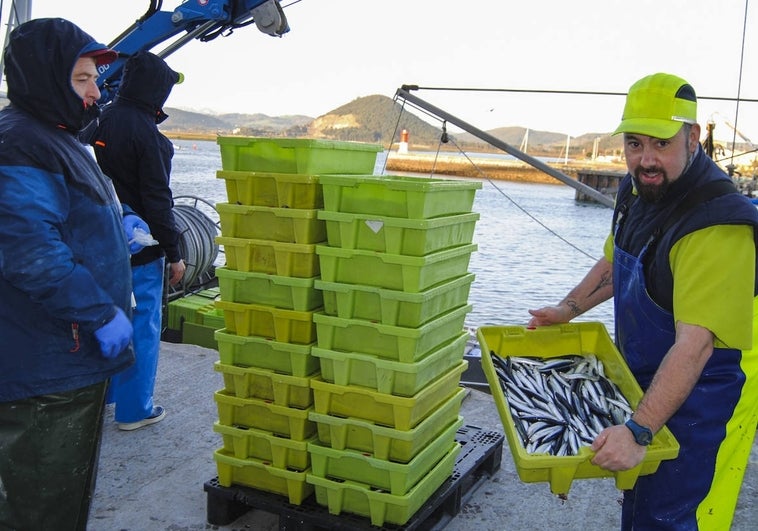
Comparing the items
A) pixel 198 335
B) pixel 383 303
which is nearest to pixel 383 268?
pixel 383 303

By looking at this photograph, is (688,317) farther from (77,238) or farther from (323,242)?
(77,238)

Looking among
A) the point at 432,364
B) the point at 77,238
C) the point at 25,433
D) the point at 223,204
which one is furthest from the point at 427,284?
the point at 25,433

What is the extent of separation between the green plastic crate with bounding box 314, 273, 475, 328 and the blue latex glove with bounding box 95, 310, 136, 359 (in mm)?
968

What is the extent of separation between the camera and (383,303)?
11.1ft

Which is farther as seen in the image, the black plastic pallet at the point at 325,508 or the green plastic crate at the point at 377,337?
the black plastic pallet at the point at 325,508

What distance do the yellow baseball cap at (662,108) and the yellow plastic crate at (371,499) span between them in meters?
1.97

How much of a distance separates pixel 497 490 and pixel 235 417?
1672 mm

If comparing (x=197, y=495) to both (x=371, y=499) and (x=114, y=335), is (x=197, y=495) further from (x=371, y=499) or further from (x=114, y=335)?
(x=114, y=335)

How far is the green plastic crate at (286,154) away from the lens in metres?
3.54

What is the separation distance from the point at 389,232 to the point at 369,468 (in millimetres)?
1184

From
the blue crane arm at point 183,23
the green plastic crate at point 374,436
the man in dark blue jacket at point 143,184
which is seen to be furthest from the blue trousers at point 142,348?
the blue crane arm at point 183,23

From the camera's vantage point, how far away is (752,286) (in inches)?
102

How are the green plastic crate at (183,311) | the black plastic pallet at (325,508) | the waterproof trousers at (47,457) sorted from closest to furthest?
the waterproof trousers at (47,457) < the black plastic pallet at (325,508) < the green plastic crate at (183,311)

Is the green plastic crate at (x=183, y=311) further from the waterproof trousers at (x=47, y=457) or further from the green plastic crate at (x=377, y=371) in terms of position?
the waterproof trousers at (x=47, y=457)
